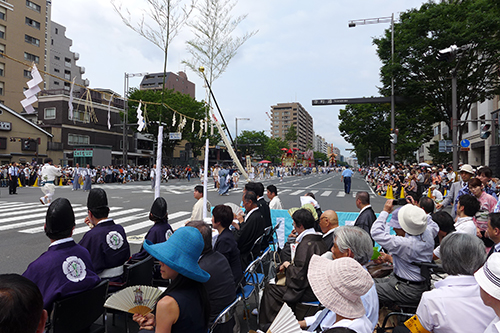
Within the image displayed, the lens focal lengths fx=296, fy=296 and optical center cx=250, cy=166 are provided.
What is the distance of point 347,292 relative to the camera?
1.80 m

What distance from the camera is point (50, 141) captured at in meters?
39.0

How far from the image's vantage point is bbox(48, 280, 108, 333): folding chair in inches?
92.3

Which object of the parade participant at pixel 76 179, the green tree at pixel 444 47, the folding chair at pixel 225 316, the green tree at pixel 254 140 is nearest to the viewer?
the folding chair at pixel 225 316

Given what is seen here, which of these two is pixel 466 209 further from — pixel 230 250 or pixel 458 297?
pixel 230 250

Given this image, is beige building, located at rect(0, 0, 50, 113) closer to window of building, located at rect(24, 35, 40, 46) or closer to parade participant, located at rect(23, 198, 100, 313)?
window of building, located at rect(24, 35, 40, 46)

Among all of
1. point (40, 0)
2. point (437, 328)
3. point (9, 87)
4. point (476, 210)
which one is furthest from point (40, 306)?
point (40, 0)

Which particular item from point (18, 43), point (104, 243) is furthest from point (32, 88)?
point (18, 43)

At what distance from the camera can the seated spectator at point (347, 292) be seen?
178 cm

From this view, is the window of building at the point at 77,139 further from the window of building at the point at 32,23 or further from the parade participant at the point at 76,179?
the parade participant at the point at 76,179

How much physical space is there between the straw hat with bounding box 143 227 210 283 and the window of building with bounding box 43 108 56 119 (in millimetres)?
46852

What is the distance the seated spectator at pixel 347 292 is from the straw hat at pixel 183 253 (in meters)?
0.81

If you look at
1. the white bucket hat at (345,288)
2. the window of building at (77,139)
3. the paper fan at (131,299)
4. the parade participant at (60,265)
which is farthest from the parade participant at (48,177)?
the window of building at (77,139)

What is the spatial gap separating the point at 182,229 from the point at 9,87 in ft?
172

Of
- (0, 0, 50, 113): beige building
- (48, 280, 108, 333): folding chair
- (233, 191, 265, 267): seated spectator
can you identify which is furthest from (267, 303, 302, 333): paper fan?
(0, 0, 50, 113): beige building
